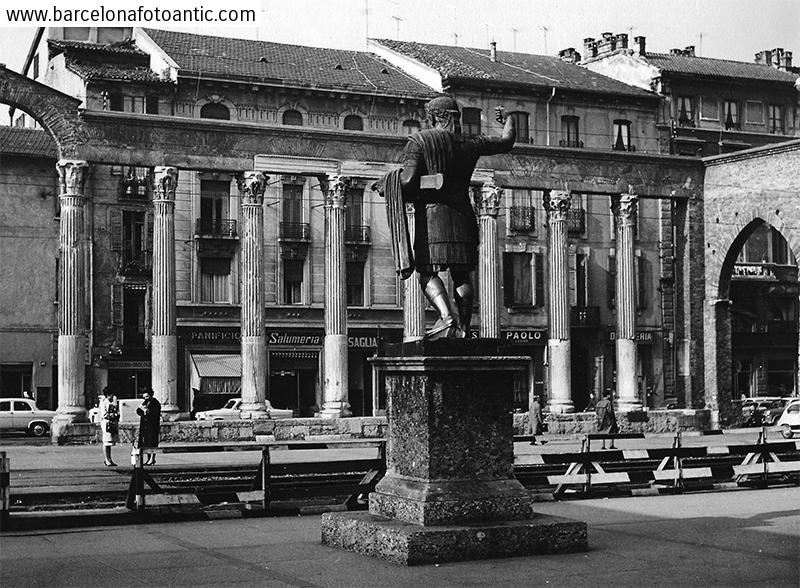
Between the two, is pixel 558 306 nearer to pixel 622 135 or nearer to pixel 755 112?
pixel 622 135

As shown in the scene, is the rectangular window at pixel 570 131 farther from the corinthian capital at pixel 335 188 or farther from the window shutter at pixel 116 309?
the window shutter at pixel 116 309

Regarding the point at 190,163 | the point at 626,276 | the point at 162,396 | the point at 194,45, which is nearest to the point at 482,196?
the point at 626,276

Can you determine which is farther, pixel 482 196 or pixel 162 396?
pixel 482 196

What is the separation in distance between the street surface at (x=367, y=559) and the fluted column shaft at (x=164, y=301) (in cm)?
1907

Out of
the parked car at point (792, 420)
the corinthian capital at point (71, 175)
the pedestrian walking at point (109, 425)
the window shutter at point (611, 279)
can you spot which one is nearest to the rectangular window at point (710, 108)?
the window shutter at point (611, 279)

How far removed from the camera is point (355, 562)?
35.9 ft

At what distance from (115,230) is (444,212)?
36.6 metres

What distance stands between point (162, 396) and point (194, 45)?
19768mm

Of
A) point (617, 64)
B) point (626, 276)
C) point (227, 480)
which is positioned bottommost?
point (227, 480)

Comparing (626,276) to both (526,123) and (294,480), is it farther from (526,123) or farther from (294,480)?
(294,480)

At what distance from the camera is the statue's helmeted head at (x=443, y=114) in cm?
1245

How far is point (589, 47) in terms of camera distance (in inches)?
2397

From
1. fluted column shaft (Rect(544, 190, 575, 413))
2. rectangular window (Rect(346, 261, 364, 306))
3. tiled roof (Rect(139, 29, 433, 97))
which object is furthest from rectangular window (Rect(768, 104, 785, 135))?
fluted column shaft (Rect(544, 190, 575, 413))

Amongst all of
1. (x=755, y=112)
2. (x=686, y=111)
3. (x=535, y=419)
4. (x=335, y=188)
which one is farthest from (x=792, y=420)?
(x=755, y=112)
